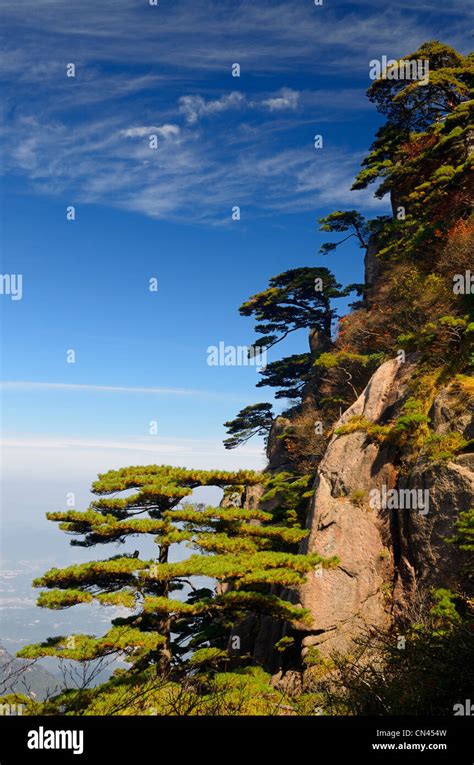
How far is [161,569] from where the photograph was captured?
13125mm

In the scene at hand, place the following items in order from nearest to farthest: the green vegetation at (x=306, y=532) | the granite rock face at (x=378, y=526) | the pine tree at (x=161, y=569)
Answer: the green vegetation at (x=306, y=532) < the pine tree at (x=161, y=569) < the granite rock face at (x=378, y=526)

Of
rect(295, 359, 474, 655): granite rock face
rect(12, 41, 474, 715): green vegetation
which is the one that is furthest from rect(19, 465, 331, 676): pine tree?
rect(295, 359, 474, 655): granite rock face

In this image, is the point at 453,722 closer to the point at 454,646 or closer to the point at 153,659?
the point at 454,646

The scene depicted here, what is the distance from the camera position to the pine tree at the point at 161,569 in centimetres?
1264

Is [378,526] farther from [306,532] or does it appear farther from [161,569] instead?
[161,569]

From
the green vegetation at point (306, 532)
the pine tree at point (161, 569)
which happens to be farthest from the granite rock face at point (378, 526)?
the pine tree at point (161, 569)

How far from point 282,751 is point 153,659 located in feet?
45.0

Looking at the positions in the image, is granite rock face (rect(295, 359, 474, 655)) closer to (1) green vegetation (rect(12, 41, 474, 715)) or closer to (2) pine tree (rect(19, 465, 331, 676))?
(1) green vegetation (rect(12, 41, 474, 715))

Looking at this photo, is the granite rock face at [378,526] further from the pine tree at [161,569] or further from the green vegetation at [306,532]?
the pine tree at [161,569]

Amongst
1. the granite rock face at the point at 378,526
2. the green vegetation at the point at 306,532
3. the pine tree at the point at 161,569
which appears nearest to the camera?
the green vegetation at the point at 306,532

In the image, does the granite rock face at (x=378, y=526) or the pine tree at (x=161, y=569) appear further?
the granite rock face at (x=378, y=526)

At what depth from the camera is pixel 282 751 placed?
308 cm

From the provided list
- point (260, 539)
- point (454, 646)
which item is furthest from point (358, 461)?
point (454, 646)

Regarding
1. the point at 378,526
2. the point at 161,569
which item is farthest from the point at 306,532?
the point at 161,569
